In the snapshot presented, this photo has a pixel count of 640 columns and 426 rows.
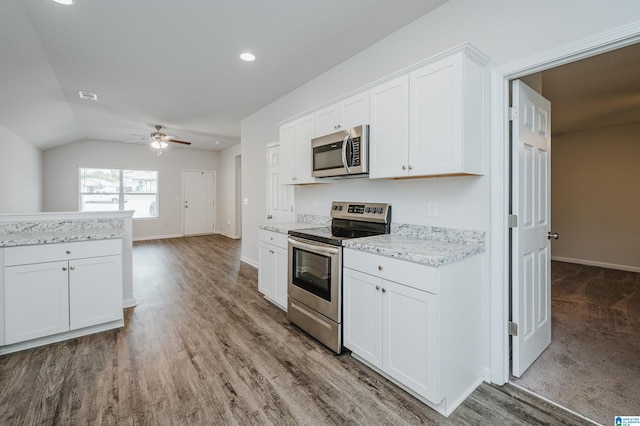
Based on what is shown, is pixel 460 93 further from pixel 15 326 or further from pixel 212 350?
pixel 15 326

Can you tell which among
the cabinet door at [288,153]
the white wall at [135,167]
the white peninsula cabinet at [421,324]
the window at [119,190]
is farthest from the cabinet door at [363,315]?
the white wall at [135,167]

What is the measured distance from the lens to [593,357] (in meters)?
2.26

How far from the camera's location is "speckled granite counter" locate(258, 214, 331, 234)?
10.5ft

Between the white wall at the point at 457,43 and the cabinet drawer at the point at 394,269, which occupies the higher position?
the white wall at the point at 457,43

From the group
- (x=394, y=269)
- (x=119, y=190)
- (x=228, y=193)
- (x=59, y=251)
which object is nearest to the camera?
(x=394, y=269)

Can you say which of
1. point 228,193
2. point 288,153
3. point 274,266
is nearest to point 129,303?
point 274,266

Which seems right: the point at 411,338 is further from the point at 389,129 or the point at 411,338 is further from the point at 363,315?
the point at 389,129

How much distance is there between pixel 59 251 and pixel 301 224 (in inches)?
93.6

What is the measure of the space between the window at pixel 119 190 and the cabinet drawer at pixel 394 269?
26.0ft

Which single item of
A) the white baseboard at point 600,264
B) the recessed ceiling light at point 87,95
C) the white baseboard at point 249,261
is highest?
the recessed ceiling light at point 87,95

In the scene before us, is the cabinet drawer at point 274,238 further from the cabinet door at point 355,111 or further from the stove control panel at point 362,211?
the cabinet door at point 355,111

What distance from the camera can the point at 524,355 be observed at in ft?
6.82

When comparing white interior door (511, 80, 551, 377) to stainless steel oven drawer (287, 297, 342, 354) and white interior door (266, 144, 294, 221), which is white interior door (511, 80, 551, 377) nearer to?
stainless steel oven drawer (287, 297, 342, 354)

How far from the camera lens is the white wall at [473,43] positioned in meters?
1.65
